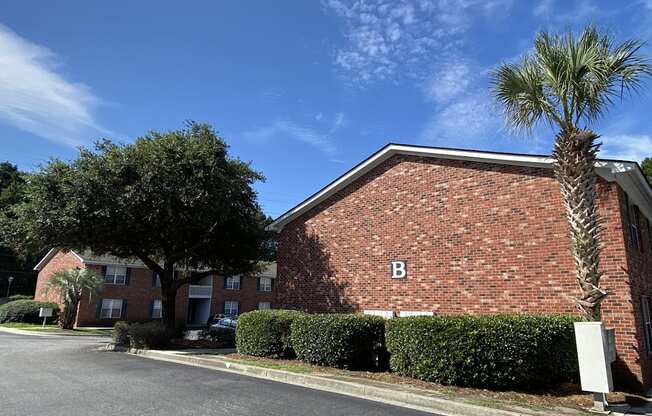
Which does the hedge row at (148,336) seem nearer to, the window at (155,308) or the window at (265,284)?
the window at (155,308)

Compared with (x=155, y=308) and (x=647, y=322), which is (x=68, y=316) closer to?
(x=155, y=308)

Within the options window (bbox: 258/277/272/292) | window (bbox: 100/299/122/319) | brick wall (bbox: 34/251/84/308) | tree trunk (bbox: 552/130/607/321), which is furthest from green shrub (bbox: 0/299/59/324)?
tree trunk (bbox: 552/130/607/321)

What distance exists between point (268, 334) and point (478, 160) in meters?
8.27

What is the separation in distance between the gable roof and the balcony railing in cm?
2665

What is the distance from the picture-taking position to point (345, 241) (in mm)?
16172

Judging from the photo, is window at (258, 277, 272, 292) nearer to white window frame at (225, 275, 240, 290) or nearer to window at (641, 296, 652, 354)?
white window frame at (225, 275, 240, 290)

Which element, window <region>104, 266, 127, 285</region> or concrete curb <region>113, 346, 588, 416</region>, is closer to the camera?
concrete curb <region>113, 346, 588, 416</region>

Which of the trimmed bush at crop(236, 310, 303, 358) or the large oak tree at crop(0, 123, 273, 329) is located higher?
the large oak tree at crop(0, 123, 273, 329)

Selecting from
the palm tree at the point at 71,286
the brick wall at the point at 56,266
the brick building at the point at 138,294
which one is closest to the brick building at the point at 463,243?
the brick building at the point at 138,294

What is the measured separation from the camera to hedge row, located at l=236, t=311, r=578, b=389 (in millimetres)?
9195

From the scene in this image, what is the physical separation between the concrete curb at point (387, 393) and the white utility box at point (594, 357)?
61cm

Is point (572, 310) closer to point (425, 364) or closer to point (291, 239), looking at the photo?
point (425, 364)

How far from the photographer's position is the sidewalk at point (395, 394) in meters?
7.64

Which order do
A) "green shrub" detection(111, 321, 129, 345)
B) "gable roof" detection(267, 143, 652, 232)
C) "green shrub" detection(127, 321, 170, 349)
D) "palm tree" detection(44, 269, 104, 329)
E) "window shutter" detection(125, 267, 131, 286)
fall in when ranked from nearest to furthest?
"gable roof" detection(267, 143, 652, 232) → "green shrub" detection(127, 321, 170, 349) → "green shrub" detection(111, 321, 129, 345) → "palm tree" detection(44, 269, 104, 329) → "window shutter" detection(125, 267, 131, 286)
